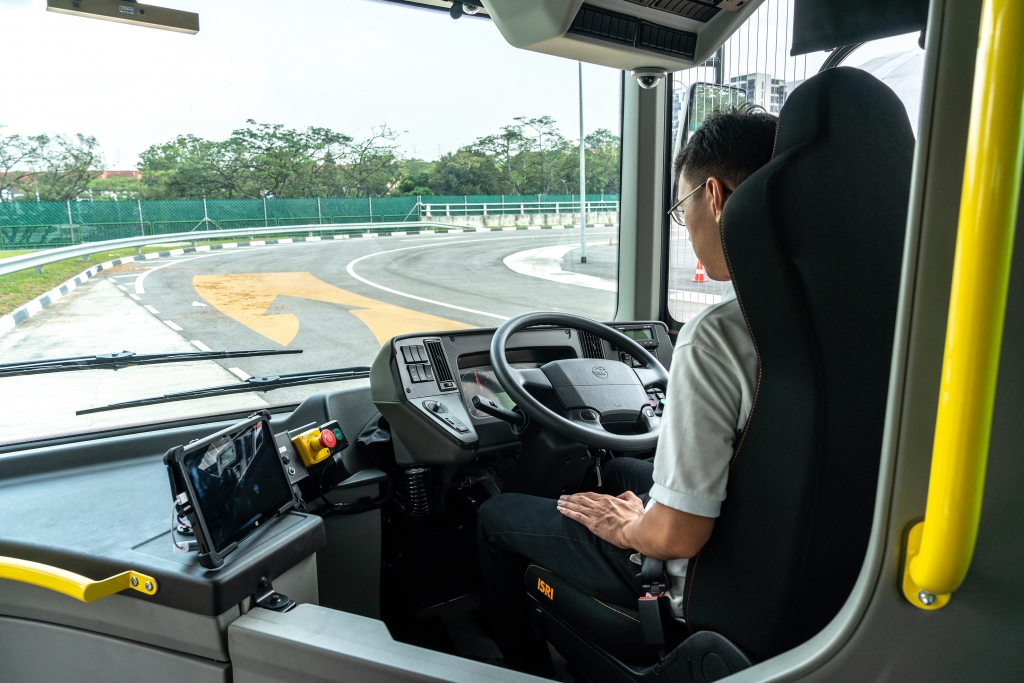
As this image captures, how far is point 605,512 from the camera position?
54.7 inches

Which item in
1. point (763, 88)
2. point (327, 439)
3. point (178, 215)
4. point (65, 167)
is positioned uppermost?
point (763, 88)

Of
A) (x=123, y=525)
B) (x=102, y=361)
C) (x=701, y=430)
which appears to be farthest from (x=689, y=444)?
(x=102, y=361)

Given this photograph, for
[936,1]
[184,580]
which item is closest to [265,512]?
[184,580]

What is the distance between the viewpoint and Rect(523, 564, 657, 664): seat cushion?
1.29 m

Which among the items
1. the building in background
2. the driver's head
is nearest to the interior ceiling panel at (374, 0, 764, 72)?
the building in background

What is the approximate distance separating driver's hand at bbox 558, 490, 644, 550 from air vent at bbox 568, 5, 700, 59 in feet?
3.77

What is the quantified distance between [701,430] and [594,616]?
54cm

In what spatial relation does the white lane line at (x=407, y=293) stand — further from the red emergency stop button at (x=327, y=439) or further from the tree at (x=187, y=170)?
the red emergency stop button at (x=327, y=439)

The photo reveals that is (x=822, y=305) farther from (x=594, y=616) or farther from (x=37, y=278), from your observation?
(x=37, y=278)

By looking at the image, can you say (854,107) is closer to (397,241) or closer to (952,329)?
(952,329)

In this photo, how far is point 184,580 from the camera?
1.24 meters

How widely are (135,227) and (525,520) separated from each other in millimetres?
1318

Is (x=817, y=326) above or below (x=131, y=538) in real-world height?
above

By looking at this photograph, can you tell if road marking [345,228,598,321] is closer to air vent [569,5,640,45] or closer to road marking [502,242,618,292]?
road marking [502,242,618,292]
